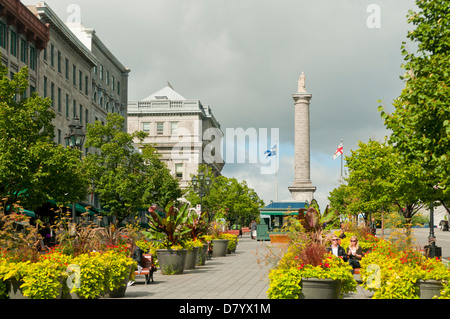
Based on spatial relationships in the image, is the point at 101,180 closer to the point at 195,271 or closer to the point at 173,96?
the point at 195,271

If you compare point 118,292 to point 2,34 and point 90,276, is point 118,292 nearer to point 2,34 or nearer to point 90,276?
point 90,276

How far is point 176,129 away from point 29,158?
88.8m

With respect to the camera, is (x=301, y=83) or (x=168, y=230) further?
(x=301, y=83)

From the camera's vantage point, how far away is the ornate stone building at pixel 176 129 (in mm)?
116938

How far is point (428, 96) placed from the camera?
19.5 metres

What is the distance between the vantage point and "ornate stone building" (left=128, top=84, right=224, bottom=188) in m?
117

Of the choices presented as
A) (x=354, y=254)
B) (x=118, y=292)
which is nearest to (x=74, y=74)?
(x=354, y=254)

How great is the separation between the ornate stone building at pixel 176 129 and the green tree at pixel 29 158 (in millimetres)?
80275

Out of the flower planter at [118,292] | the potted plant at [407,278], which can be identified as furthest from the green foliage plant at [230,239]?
the potted plant at [407,278]

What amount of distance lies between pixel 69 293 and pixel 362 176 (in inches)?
1475

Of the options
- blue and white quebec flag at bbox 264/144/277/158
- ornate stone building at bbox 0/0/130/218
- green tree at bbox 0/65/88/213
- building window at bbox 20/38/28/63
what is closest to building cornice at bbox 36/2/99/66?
ornate stone building at bbox 0/0/130/218

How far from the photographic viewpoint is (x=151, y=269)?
19797mm
